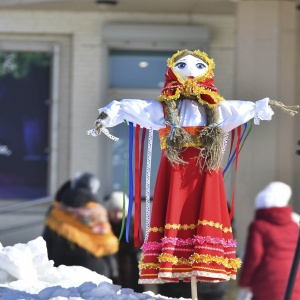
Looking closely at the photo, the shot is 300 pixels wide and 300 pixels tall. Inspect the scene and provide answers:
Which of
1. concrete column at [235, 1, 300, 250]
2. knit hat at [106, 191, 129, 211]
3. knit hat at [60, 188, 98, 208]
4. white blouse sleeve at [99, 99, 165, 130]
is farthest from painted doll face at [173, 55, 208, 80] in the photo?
concrete column at [235, 1, 300, 250]

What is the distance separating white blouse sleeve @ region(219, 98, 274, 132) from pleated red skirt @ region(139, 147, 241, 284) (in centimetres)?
28

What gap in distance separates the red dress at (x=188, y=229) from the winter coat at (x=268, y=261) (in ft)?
1.84

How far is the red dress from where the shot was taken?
6.57 m

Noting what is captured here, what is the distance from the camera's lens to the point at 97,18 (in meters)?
13.1

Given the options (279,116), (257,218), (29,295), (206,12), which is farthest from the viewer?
(206,12)

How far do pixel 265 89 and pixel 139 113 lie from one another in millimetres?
5665

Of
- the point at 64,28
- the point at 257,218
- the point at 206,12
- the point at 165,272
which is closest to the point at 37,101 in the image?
the point at 64,28

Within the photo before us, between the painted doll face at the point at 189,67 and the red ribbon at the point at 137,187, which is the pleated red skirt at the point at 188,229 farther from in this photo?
the painted doll face at the point at 189,67

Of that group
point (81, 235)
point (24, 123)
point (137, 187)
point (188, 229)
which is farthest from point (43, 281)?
point (24, 123)

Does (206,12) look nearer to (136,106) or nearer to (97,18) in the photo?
(97,18)

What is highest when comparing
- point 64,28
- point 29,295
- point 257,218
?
point 64,28

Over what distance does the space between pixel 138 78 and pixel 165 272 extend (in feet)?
22.7

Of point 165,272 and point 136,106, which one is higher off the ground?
point 136,106

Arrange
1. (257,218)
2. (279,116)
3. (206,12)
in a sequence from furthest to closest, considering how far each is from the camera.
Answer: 1. (206,12)
2. (279,116)
3. (257,218)
